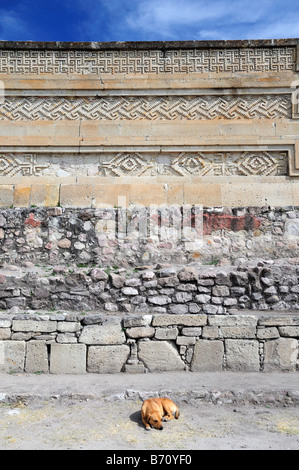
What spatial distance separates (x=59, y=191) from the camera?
8.06m

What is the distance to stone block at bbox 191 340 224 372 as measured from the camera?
15.2ft

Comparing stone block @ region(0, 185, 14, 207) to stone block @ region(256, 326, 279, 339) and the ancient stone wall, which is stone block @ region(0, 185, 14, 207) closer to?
the ancient stone wall

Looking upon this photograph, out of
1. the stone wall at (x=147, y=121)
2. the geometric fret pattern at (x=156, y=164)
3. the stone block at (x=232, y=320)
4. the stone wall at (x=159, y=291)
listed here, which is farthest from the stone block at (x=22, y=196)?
the stone block at (x=232, y=320)

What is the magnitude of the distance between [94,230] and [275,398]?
372 cm

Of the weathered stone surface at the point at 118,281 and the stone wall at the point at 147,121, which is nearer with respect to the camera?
the weathered stone surface at the point at 118,281

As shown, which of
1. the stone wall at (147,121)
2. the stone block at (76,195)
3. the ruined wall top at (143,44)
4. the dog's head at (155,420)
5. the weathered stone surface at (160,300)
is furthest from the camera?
the ruined wall top at (143,44)

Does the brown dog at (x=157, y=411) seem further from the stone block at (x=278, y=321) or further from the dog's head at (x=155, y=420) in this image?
the stone block at (x=278, y=321)

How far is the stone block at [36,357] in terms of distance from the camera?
4645 millimetres

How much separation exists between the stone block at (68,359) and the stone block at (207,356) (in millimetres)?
1231

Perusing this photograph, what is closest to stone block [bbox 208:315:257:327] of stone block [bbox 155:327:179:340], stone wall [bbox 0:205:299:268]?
stone block [bbox 155:327:179:340]

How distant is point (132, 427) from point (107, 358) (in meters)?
1.23

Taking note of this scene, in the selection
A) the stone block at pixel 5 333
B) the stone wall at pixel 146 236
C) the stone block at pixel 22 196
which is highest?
the stone block at pixel 22 196

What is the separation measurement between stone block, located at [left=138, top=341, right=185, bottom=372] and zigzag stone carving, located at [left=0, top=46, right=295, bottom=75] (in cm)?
600

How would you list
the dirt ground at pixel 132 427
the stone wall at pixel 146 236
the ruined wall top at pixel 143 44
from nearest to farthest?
1. the dirt ground at pixel 132 427
2. the stone wall at pixel 146 236
3. the ruined wall top at pixel 143 44
